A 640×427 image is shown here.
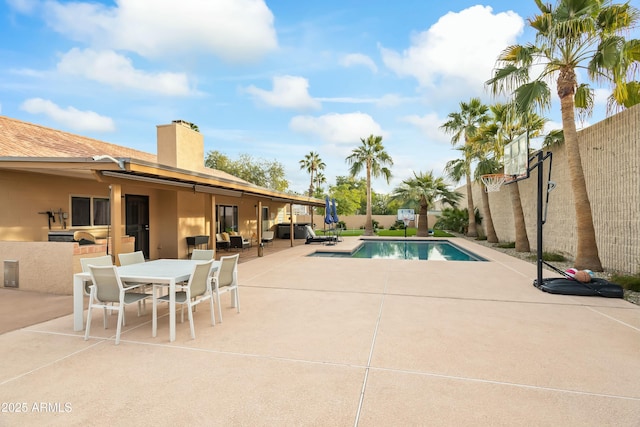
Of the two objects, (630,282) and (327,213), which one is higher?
(327,213)

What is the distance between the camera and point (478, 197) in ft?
69.6

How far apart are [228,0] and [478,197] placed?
1781 cm

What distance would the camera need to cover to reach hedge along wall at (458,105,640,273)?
7.65 meters

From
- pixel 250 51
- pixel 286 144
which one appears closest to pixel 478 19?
pixel 250 51

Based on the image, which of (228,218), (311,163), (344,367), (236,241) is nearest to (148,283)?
(344,367)

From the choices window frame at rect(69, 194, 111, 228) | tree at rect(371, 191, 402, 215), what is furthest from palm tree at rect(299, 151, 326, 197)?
window frame at rect(69, 194, 111, 228)

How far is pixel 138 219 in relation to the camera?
10.8m

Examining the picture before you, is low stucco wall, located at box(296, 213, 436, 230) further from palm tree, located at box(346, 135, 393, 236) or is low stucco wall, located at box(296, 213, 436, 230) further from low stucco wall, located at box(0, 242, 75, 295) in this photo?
low stucco wall, located at box(0, 242, 75, 295)

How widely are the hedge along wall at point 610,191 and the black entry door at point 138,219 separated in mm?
13295

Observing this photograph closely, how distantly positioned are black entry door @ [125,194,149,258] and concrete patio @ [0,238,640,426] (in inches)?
229

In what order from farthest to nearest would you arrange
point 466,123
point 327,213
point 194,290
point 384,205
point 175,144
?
point 384,205, point 466,123, point 327,213, point 175,144, point 194,290

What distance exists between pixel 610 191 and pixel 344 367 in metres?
9.01

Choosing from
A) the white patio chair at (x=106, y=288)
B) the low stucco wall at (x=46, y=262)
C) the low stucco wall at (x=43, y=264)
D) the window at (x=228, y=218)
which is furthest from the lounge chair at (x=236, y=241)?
the white patio chair at (x=106, y=288)

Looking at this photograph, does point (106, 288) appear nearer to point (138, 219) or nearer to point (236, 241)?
point (138, 219)
